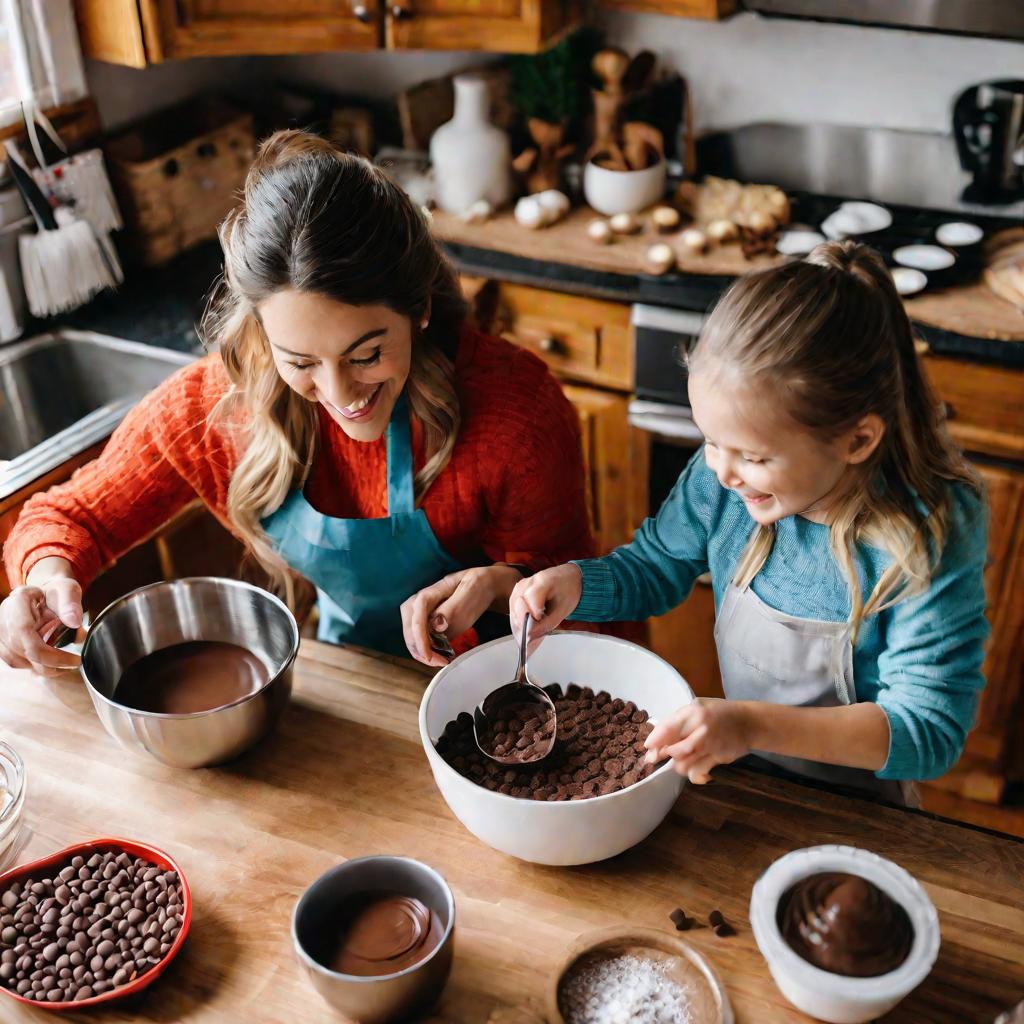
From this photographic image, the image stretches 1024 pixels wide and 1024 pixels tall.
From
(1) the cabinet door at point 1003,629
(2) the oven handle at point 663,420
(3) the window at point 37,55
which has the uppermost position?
(3) the window at point 37,55

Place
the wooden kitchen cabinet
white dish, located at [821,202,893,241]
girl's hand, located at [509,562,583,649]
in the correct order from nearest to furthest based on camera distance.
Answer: girl's hand, located at [509,562,583,649]
the wooden kitchen cabinet
white dish, located at [821,202,893,241]

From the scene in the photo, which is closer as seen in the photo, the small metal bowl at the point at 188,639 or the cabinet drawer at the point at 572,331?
the small metal bowl at the point at 188,639

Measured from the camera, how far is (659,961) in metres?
0.99

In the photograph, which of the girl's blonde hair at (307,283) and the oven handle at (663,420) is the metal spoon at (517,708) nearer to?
the girl's blonde hair at (307,283)

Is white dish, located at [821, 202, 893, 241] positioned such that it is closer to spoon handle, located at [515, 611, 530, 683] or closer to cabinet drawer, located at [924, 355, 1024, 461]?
cabinet drawer, located at [924, 355, 1024, 461]

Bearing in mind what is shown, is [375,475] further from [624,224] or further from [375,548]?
[624,224]

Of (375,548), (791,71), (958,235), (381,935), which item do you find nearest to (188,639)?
(375,548)

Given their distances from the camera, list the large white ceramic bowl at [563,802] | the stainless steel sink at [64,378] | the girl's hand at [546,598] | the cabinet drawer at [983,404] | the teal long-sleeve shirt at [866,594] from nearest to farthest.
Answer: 1. the large white ceramic bowl at [563,802]
2. the teal long-sleeve shirt at [866,594]
3. the girl's hand at [546,598]
4. the cabinet drawer at [983,404]
5. the stainless steel sink at [64,378]

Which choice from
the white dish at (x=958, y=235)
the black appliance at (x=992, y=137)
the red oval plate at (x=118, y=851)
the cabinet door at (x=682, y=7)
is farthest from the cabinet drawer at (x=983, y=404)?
the red oval plate at (x=118, y=851)

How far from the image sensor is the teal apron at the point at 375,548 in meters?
1.50

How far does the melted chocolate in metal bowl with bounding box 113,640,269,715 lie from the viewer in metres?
1.28

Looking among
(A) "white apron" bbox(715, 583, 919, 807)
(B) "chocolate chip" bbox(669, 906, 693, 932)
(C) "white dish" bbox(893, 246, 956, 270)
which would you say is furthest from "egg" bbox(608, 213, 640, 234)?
(B) "chocolate chip" bbox(669, 906, 693, 932)

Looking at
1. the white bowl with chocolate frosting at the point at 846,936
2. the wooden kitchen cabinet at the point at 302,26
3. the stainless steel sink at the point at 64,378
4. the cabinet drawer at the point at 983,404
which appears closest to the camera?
the white bowl with chocolate frosting at the point at 846,936

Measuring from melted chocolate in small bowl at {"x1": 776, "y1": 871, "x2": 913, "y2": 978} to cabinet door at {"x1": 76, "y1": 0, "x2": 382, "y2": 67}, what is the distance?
1.88 m
